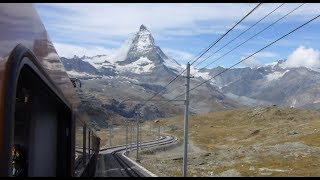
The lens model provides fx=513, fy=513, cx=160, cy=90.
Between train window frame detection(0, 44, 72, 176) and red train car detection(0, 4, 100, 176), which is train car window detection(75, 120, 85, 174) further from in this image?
train window frame detection(0, 44, 72, 176)

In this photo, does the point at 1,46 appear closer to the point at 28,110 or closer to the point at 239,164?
the point at 28,110

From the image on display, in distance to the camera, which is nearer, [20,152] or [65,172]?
[20,152]

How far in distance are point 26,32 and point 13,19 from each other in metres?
0.57

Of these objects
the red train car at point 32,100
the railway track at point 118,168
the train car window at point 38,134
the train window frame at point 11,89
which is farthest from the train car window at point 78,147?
the railway track at point 118,168

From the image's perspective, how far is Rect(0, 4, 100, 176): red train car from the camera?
3.76 metres

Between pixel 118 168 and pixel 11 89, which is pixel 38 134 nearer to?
pixel 11 89

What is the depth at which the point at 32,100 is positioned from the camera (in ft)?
24.8

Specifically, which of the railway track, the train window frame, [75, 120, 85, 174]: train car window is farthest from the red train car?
the railway track

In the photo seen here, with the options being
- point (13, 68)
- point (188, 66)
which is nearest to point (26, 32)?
point (13, 68)

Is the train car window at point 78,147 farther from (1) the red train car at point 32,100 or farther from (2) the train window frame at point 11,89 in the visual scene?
(2) the train window frame at point 11,89

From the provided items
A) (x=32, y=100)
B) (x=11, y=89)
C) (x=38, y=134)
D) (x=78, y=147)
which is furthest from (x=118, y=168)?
(x=11, y=89)

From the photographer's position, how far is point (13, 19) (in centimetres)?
429

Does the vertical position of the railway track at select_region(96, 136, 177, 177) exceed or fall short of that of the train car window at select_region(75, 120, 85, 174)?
it falls short

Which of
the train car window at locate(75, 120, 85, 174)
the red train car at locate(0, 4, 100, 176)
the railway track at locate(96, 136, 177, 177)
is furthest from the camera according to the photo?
the railway track at locate(96, 136, 177, 177)
